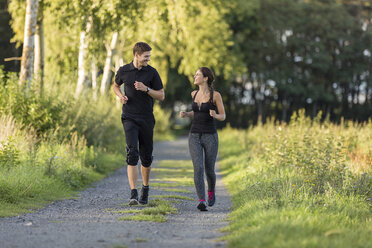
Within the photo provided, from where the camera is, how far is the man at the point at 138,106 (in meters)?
9.41

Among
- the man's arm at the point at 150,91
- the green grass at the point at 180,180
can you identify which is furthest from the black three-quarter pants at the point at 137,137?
the green grass at the point at 180,180

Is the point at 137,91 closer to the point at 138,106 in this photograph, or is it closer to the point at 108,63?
the point at 138,106

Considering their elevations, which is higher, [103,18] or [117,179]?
[103,18]

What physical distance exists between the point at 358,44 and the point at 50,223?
54079 millimetres

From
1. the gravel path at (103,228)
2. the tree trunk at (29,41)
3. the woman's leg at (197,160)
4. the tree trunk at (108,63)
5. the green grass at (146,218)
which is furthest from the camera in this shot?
the tree trunk at (108,63)

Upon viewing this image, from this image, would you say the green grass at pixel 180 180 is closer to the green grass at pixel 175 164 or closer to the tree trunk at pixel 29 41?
the green grass at pixel 175 164

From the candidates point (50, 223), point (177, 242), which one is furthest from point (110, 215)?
point (177, 242)

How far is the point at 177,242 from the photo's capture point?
642 cm

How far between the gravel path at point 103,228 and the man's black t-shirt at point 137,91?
1.54 m

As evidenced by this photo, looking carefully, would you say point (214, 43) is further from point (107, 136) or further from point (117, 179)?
point (117, 179)

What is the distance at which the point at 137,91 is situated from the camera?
31.0 feet

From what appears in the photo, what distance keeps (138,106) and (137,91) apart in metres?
0.24

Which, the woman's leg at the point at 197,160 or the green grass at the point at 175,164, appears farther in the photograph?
the green grass at the point at 175,164

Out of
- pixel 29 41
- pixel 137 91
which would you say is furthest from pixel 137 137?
pixel 29 41
